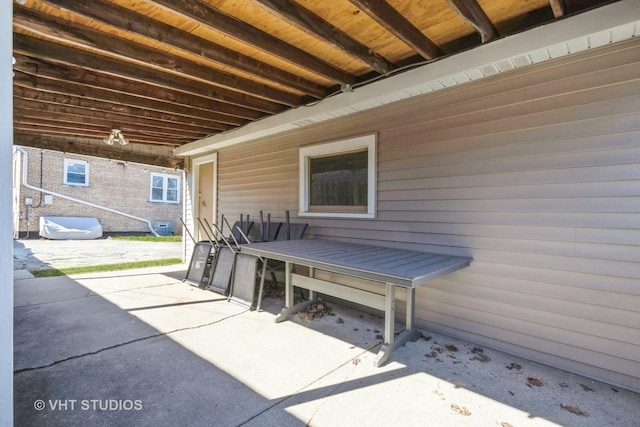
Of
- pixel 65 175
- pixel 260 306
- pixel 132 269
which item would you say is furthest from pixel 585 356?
pixel 65 175

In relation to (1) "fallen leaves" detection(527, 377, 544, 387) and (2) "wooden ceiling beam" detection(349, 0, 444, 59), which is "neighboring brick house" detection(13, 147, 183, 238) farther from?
(1) "fallen leaves" detection(527, 377, 544, 387)

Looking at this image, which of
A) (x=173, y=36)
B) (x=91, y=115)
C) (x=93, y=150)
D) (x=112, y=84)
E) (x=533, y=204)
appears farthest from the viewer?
(x=93, y=150)

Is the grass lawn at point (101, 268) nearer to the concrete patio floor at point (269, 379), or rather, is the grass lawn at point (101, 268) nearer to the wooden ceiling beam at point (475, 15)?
the concrete patio floor at point (269, 379)

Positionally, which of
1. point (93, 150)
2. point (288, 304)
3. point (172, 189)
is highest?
point (93, 150)

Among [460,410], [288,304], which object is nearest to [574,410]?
[460,410]

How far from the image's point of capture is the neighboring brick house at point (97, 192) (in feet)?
37.6

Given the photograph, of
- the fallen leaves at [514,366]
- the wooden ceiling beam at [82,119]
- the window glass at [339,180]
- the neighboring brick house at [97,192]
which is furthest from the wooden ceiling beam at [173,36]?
the neighboring brick house at [97,192]

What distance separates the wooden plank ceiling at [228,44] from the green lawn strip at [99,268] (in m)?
3.09

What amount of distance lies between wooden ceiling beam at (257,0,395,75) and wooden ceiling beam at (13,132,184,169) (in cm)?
587

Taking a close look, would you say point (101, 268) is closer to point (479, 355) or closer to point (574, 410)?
point (479, 355)

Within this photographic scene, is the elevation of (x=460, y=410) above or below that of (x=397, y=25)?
below

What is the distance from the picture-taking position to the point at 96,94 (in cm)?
374

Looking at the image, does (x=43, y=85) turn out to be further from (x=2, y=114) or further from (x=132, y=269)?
(x=132, y=269)

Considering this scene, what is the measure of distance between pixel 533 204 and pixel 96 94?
4970 millimetres
